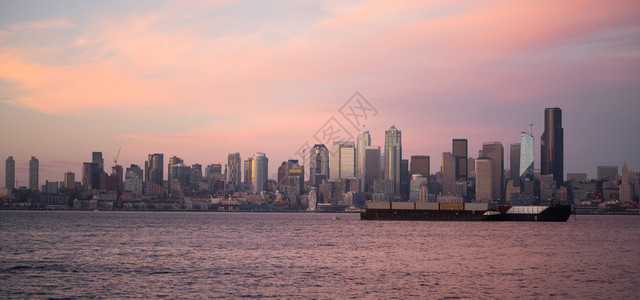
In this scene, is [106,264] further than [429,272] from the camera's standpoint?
Yes

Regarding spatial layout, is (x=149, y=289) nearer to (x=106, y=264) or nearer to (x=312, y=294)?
(x=312, y=294)

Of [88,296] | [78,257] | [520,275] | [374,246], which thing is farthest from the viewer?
[374,246]

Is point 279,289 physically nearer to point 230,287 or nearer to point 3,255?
point 230,287

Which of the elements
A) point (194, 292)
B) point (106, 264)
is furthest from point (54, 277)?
point (194, 292)

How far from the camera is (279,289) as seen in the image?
5769cm

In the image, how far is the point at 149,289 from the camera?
56844mm

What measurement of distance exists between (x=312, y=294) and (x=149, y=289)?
14.9m

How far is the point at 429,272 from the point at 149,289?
31581mm

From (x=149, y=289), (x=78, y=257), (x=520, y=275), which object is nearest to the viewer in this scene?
(x=149, y=289)

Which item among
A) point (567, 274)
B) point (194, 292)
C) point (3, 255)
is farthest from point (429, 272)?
point (3, 255)

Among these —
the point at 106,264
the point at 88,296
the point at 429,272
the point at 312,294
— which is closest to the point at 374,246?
the point at 429,272

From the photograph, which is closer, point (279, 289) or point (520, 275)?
point (279, 289)

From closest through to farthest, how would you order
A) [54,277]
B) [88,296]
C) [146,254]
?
[88,296]
[54,277]
[146,254]

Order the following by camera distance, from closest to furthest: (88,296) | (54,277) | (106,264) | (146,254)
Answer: (88,296) → (54,277) → (106,264) → (146,254)
